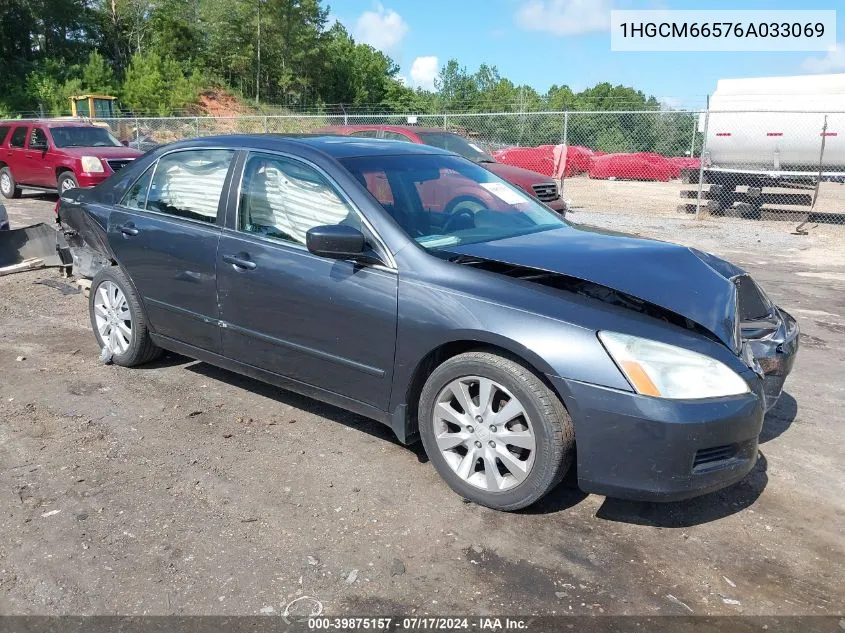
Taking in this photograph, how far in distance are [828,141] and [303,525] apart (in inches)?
634

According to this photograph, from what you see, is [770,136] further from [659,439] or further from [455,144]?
[659,439]

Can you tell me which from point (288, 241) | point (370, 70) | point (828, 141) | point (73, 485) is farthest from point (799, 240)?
point (370, 70)

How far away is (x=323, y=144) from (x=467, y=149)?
28.3 feet

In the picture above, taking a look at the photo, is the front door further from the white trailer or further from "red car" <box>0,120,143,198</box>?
the white trailer

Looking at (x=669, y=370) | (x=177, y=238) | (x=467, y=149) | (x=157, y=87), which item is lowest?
(x=669, y=370)

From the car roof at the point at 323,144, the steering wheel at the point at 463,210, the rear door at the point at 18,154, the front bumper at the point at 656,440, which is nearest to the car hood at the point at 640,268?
the steering wheel at the point at 463,210

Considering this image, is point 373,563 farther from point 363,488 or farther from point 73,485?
point 73,485

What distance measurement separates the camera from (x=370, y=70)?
69250mm

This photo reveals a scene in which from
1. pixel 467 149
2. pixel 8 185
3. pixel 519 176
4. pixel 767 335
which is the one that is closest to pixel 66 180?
pixel 8 185

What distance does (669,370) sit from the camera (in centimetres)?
294

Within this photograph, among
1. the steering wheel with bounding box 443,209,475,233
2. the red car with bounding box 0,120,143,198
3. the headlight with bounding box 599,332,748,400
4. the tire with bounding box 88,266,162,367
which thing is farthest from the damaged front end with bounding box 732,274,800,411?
the red car with bounding box 0,120,143,198

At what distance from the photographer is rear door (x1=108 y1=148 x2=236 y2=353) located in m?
4.29

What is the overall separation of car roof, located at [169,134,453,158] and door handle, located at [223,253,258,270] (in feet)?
2.12

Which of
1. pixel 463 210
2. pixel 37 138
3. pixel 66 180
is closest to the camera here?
pixel 463 210
